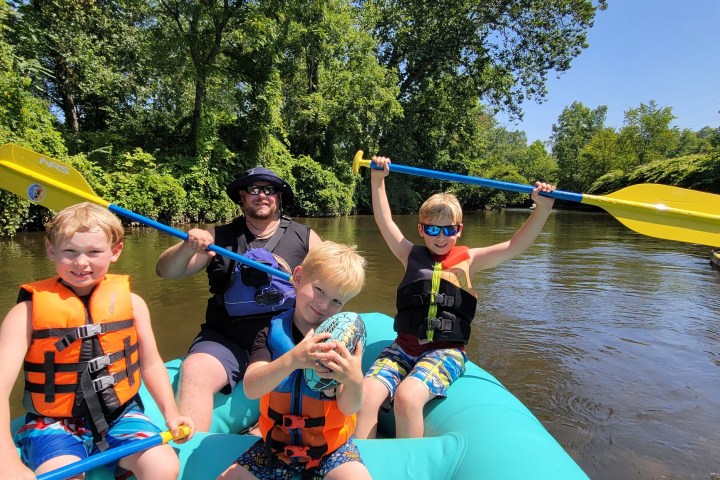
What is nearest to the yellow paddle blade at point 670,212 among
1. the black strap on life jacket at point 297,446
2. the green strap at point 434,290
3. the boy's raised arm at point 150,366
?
the green strap at point 434,290

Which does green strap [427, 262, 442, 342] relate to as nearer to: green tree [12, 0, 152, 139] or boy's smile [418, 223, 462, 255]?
boy's smile [418, 223, 462, 255]

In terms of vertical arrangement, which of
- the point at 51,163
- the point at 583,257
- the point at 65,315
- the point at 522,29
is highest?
the point at 522,29

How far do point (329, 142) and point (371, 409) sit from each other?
17009mm

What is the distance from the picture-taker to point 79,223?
4.51 feet

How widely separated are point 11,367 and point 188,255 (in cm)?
107

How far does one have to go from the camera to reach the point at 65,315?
1.39m

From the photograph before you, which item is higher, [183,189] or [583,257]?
[183,189]

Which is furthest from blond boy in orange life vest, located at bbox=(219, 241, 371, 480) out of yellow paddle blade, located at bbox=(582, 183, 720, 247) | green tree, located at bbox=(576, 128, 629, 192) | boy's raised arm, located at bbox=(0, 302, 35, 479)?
green tree, located at bbox=(576, 128, 629, 192)

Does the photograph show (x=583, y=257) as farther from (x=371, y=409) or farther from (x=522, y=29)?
(x=522, y=29)

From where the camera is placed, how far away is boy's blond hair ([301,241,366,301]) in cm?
133

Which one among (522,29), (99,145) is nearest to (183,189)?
(99,145)

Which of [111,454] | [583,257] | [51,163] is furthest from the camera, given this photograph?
[583,257]

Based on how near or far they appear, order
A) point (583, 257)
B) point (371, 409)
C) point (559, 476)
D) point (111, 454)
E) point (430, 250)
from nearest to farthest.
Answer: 1. point (111, 454)
2. point (559, 476)
3. point (371, 409)
4. point (430, 250)
5. point (583, 257)

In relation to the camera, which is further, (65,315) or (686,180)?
(686,180)
